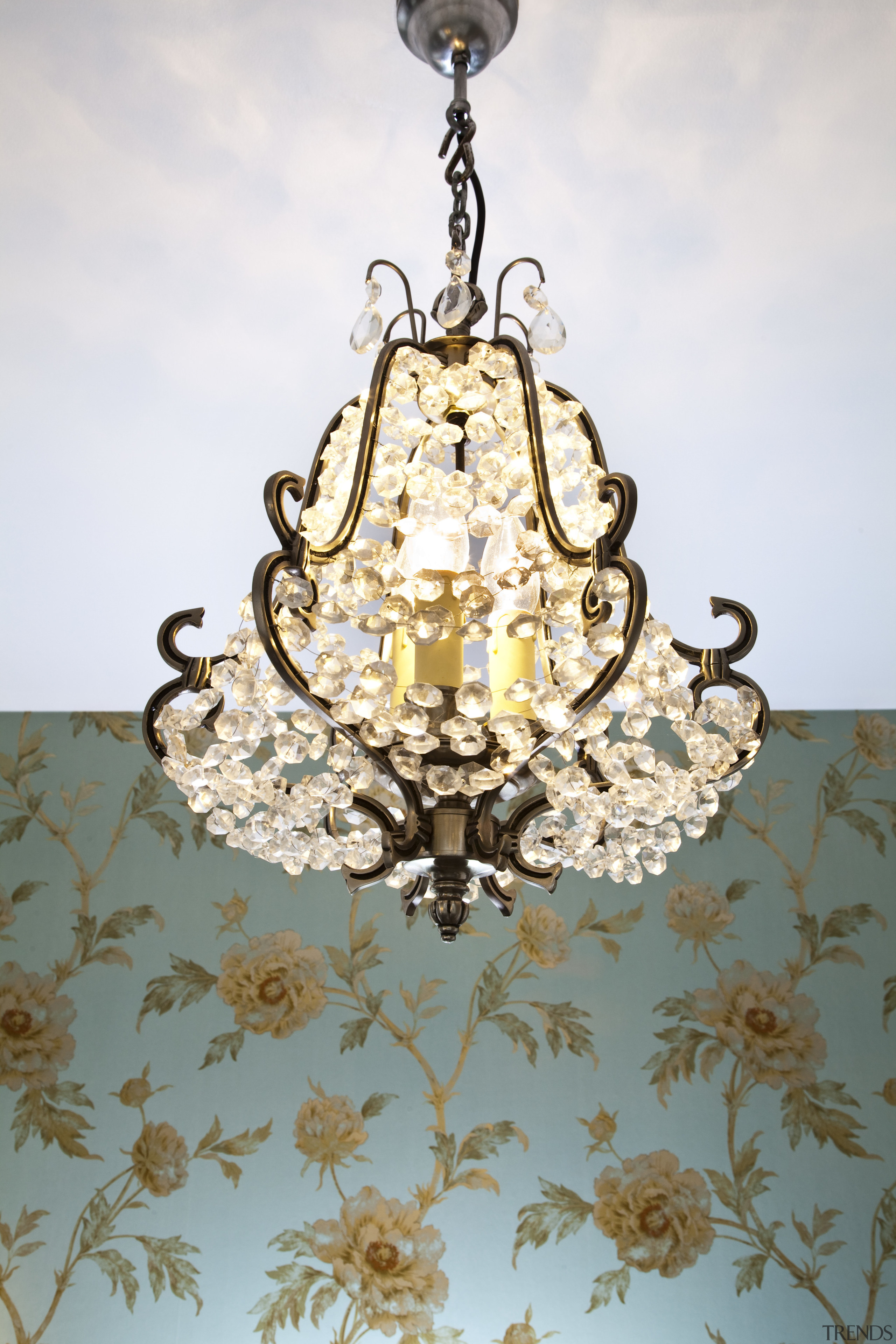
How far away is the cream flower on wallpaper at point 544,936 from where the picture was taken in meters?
2.09

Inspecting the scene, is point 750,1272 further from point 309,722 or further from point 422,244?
point 422,244

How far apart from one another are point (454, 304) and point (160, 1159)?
1760 millimetres

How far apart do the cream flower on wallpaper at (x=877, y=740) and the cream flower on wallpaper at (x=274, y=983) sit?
1.22 metres

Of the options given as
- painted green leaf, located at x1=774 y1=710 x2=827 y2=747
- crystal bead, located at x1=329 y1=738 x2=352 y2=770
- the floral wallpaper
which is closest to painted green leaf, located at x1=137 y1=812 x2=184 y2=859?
the floral wallpaper

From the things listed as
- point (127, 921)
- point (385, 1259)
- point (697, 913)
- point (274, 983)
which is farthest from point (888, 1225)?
point (127, 921)

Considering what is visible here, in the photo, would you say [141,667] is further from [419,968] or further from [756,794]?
[756,794]

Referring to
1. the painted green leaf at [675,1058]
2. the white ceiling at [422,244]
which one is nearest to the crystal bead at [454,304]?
the white ceiling at [422,244]

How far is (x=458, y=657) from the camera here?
84cm

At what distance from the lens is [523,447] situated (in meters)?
0.83

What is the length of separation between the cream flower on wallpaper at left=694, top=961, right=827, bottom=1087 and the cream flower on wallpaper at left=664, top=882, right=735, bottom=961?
0.08 meters

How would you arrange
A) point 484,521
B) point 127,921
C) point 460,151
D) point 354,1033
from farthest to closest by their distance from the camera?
point 127,921
point 354,1033
point 460,151
point 484,521

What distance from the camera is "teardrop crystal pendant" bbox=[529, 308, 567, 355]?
83 cm

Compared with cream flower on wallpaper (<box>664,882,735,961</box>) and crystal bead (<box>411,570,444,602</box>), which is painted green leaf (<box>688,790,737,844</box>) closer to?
cream flower on wallpaper (<box>664,882,735,961</box>)

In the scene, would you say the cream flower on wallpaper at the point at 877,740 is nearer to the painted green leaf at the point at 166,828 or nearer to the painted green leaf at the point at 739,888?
the painted green leaf at the point at 739,888
